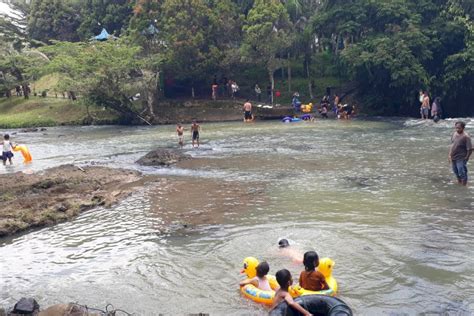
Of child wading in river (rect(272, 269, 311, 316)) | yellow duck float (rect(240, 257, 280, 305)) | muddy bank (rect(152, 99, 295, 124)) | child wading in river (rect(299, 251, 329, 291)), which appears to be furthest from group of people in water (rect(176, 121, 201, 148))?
child wading in river (rect(272, 269, 311, 316))

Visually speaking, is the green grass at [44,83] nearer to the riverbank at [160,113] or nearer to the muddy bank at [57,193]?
the riverbank at [160,113]

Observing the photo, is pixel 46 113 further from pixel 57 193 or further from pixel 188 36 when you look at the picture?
pixel 57 193

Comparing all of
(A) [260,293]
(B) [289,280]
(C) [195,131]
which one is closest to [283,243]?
(A) [260,293]

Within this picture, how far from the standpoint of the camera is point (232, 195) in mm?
15062

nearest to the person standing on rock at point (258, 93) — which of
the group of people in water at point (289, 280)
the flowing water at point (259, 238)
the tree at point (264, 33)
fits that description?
the tree at point (264, 33)

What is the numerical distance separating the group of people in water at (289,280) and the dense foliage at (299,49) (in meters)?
28.6

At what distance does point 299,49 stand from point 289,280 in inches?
1484

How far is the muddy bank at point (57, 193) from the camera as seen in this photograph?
13141mm

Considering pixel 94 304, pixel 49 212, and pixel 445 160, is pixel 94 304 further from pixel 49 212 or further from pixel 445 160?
pixel 445 160

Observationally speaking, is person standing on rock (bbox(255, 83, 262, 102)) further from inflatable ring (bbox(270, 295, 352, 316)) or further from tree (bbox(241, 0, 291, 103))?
inflatable ring (bbox(270, 295, 352, 316))

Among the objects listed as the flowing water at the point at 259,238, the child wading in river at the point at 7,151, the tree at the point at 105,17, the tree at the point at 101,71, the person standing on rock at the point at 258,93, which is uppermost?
the tree at the point at 105,17

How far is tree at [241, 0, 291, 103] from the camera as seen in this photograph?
39.0 m

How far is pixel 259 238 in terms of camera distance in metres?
11.1

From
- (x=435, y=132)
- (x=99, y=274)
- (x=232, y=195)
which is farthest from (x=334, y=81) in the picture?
(x=99, y=274)
